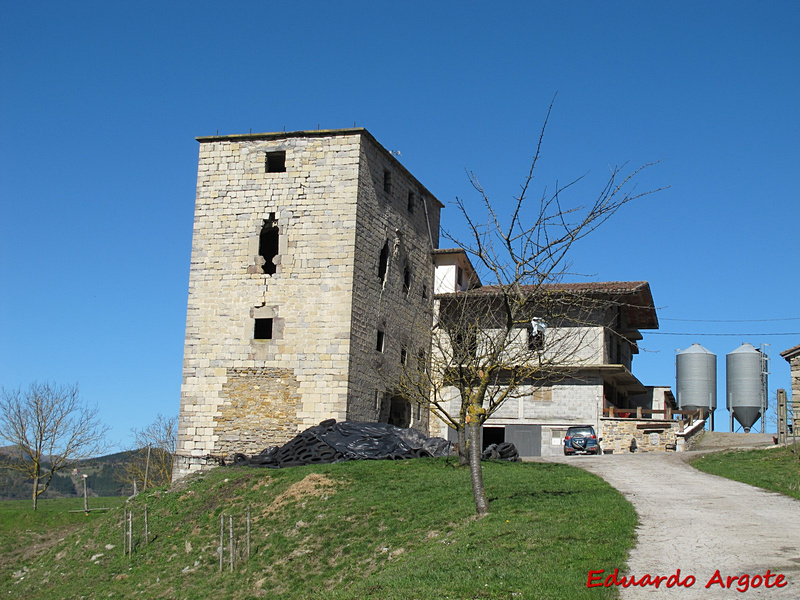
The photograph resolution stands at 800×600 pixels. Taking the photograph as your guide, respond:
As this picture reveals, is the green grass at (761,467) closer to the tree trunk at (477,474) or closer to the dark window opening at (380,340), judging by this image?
the tree trunk at (477,474)

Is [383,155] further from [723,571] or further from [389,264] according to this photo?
[723,571]

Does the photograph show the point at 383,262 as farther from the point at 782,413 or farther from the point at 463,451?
the point at 782,413

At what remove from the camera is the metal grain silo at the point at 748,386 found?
145 feet

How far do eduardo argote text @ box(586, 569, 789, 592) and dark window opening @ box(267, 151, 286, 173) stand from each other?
23316 millimetres

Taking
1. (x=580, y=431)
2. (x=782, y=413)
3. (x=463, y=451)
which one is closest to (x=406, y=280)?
(x=580, y=431)

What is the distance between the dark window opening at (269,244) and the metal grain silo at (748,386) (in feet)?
85.0

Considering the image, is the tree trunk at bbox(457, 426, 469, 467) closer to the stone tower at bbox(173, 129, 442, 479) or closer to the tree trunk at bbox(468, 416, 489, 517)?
the stone tower at bbox(173, 129, 442, 479)

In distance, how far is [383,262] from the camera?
32125 mm

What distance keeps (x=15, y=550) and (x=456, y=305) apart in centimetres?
1900

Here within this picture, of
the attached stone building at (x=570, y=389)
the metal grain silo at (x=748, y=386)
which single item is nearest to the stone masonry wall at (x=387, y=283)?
the attached stone building at (x=570, y=389)

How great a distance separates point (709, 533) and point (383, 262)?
20.6 m

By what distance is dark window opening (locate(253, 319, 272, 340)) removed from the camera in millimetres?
30078

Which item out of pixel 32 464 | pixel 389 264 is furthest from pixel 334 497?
pixel 32 464

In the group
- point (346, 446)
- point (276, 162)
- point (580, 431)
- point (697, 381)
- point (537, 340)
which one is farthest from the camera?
point (697, 381)
